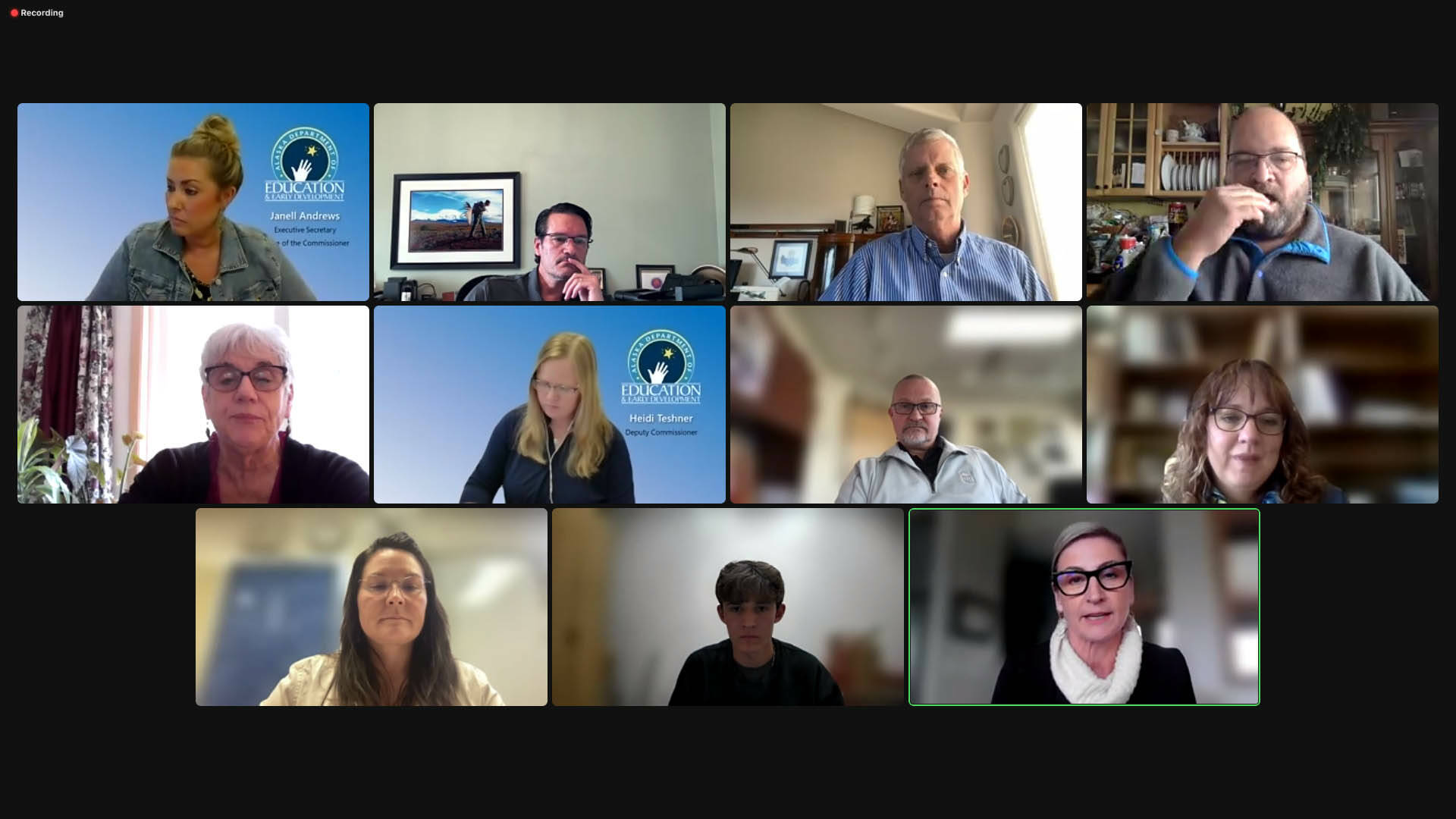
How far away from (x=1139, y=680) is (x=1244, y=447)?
87cm

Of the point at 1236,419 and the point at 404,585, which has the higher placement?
the point at 1236,419

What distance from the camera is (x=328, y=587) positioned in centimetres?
455

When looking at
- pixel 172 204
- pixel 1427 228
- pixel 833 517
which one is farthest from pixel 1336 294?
pixel 172 204

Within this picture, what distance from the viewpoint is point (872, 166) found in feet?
14.8

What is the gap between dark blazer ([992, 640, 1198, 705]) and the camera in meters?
4.49

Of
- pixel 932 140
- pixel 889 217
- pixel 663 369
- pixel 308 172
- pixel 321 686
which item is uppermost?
pixel 932 140

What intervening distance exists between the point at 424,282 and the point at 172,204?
0.91 m

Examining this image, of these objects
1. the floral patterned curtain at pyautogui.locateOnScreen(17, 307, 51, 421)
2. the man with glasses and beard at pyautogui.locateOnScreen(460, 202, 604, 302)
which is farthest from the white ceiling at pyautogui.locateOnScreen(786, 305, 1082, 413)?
the floral patterned curtain at pyautogui.locateOnScreen(17, 307, 51, 421)

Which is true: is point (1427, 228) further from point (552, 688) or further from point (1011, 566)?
point (552, 688)

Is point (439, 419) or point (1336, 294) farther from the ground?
point (1336, 294)

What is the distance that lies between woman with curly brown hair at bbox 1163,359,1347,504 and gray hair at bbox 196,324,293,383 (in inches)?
120

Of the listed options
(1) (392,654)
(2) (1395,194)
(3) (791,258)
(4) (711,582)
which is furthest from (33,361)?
A: (2) (1395,194)

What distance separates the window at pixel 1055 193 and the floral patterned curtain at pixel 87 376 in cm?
318

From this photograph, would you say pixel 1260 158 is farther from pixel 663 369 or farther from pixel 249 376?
pixel 249 376
